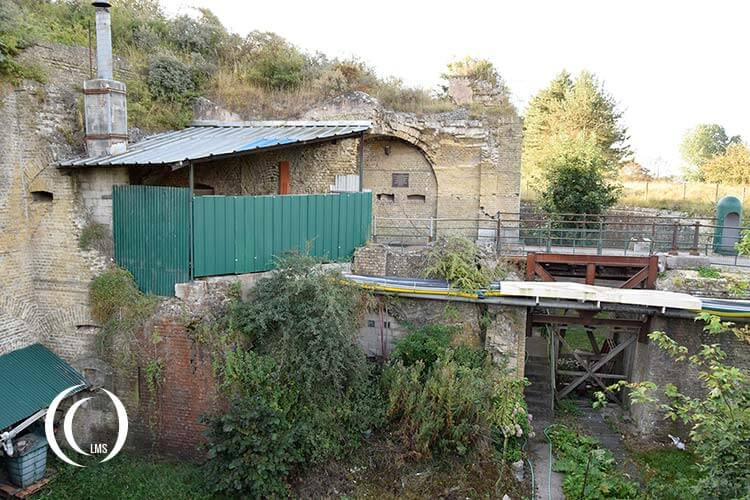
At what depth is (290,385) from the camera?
9500 millimetres

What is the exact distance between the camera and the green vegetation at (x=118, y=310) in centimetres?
1004

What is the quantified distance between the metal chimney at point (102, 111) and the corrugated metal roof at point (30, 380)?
423cm

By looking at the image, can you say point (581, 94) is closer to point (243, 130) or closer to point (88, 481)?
point (243, 130)

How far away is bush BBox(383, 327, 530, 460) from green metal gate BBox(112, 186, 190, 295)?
461cm

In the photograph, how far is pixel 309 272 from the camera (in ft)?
33.7

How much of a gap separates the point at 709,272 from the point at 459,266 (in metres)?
5.51

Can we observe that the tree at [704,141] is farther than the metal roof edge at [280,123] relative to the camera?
Yes

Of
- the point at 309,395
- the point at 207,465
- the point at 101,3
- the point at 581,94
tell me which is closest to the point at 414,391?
the point at 309,395

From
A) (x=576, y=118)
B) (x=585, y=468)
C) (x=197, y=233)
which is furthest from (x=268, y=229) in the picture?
(x=576, y=118)

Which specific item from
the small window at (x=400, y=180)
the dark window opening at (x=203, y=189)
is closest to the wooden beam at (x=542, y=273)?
the small window at (x=400, y=180)

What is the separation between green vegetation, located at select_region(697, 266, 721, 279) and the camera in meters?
11.4

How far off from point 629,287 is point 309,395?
7597 mm

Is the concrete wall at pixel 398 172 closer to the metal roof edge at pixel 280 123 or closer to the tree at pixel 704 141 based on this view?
the metal roof edge at pixel 280 123

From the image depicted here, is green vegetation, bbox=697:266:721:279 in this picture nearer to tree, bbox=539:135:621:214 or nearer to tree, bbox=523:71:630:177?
tree, bbox=539:135:621:214
